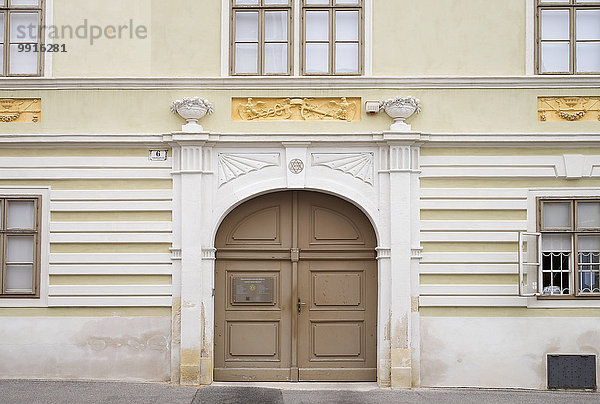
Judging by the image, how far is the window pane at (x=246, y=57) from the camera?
36.3ft

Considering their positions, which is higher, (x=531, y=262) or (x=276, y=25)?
(x=276, y=25)

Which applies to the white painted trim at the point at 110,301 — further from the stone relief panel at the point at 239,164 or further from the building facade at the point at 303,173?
the stone relief panel at the point at 239,164

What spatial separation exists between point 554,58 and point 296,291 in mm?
4914

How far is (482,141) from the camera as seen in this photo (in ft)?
35.5

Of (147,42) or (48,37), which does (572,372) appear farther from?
(48,37)

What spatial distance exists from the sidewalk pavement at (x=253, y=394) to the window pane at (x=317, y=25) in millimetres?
4918

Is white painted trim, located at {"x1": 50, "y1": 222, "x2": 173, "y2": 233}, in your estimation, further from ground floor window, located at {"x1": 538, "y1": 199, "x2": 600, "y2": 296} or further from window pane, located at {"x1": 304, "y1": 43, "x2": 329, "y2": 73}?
ground floor window, located at {"x1": 538, "y1": 199, "x2": 600, "y2": 296}

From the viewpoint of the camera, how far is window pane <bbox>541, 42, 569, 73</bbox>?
36.1ft

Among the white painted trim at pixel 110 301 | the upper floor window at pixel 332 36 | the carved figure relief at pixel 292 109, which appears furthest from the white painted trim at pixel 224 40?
the white painted trim at pixel 110 301

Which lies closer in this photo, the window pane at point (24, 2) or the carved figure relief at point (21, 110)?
the carved figure relief at point (21, 110)

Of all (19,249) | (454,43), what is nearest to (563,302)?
(454,43)

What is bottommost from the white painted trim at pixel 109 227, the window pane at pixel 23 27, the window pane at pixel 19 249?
the window pane at pixel 19 249

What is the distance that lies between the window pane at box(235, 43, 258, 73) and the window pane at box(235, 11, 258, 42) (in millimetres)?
94

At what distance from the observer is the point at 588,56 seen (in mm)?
11031
